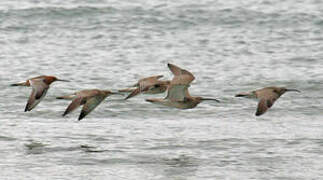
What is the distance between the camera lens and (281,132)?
12.6 metres

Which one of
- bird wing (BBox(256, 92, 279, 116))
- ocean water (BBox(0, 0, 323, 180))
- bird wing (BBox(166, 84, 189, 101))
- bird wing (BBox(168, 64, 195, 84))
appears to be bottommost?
ocean water (BBox(0, 0, 323, 180))

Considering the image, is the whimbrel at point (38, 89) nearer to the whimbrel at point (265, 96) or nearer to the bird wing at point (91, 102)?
the bird wing at point (91, 102)

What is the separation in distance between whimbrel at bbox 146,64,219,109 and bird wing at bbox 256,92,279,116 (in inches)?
31.7

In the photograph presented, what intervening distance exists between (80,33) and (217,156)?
8.21 meters

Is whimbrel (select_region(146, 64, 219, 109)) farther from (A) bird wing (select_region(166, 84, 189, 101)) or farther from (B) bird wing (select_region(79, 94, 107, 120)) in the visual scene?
(B) bird wing (select_region(79, 94, 107, 120))

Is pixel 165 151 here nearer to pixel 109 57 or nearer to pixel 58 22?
pixel 109 57

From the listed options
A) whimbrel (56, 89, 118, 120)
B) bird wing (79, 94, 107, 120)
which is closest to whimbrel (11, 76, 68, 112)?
whimbrel (56, 89, 118, 120)

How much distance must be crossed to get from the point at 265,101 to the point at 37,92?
2721 millimetres

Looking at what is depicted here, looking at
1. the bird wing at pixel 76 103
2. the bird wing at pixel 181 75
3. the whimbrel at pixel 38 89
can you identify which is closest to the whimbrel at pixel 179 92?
the bird wing at pixel 181 75

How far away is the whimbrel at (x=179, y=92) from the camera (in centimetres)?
1155

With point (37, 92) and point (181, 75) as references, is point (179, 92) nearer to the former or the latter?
point (181, 75)

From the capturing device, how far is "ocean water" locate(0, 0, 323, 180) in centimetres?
1108

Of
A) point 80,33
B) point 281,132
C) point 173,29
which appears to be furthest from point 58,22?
point 281,132

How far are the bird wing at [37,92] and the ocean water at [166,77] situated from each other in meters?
0.49
